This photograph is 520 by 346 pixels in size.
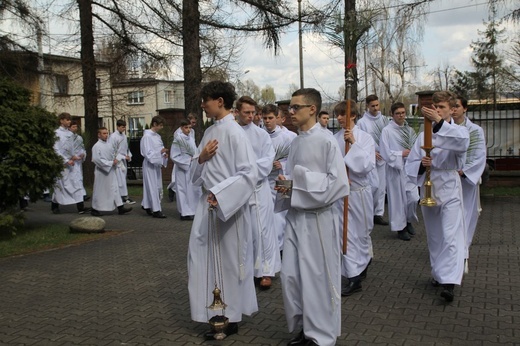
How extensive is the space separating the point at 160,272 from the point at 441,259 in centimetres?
360

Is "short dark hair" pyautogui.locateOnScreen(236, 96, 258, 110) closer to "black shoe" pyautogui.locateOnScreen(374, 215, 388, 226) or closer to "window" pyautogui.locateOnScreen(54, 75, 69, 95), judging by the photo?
"black shoe" pyautogui.locateOnScreen(374, 215, 388, 226)

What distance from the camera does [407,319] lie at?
5805 mm

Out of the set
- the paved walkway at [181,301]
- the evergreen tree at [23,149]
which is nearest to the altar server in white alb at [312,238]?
the paved walkway at [181,301]

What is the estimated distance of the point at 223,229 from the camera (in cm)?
543

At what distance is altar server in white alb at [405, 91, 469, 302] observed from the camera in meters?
6.22

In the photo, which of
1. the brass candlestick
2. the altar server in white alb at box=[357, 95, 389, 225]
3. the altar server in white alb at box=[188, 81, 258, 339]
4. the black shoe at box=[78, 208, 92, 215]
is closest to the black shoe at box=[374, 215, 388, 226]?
the altar server in white alb at box=[357, 95, 389, 225]

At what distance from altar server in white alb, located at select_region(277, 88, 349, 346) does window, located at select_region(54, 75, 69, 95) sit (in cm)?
1688

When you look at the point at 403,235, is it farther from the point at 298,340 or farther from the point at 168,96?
the point at 168,96

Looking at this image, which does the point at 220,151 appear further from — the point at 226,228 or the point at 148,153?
the point at 148,153

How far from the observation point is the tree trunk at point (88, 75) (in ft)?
61.8

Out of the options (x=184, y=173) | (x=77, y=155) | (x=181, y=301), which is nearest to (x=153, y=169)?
(x=184, y=173)

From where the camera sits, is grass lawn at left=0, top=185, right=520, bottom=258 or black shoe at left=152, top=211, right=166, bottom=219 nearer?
grass lawn at left=0, top=185, right=520, bottom=258

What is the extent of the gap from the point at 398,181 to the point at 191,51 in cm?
756

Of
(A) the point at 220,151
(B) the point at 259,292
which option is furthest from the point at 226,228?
(B) the point at 259,292
